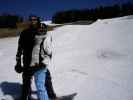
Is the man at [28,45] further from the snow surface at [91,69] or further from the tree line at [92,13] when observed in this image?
the tree line at [92,13]

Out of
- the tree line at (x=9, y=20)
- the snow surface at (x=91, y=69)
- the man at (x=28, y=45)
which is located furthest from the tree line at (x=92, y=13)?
the man at (x=28, y=45)

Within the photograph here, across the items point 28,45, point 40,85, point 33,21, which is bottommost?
point 40,85

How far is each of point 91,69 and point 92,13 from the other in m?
76.9

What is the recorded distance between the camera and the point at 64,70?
8.65 m

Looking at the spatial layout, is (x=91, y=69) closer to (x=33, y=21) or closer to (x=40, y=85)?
(x=40, y=85)

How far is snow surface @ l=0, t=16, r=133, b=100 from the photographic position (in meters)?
6.32

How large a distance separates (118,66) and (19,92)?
328cm

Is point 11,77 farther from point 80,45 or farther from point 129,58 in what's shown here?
point 80,45

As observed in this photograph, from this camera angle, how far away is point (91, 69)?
8.38 metres

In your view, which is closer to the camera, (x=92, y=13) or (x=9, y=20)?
(x=9, y=20)

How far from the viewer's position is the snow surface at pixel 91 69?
20.7 feet

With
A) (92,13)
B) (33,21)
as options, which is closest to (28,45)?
(33,21)

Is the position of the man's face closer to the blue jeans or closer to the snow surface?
the blue jeans

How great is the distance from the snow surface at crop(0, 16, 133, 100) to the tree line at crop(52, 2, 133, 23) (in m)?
61.8
